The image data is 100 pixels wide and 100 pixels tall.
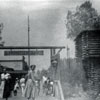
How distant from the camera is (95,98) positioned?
20.5m

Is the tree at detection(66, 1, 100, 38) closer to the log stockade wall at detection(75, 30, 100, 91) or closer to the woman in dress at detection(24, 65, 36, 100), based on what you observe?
the log stockade wall at detection(75, 30, 100, 91)

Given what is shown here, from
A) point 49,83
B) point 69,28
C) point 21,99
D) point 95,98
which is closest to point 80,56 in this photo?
point 95,98

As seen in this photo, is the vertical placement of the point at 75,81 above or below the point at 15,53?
below

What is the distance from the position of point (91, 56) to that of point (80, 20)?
10.5 meters

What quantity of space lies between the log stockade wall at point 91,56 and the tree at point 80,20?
764 cm

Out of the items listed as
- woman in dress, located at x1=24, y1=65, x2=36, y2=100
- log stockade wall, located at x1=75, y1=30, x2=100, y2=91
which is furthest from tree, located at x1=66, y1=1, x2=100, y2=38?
woman in dress, located at x1=24, y1=65, x2=36, y2=100

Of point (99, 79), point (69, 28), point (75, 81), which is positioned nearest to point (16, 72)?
point (75, 81)

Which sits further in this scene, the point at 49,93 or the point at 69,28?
the point at 69,28

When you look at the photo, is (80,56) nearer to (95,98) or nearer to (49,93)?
(95,98)

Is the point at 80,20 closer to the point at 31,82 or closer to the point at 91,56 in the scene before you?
the point at 91,56

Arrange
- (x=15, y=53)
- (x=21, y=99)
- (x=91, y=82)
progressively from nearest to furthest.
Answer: (x=21, y=99) < (x=15, y=53) < (x=91, y=82)

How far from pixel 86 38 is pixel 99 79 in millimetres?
3569

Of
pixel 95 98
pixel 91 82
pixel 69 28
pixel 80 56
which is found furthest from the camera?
pixel 69 28

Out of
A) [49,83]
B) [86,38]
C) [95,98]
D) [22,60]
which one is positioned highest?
[86,38]
